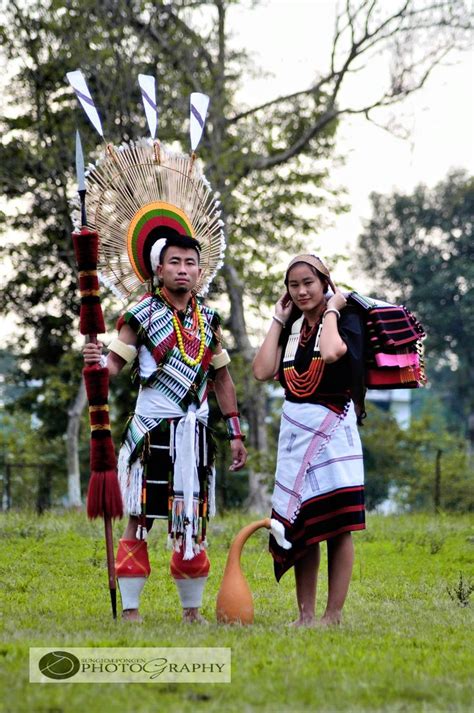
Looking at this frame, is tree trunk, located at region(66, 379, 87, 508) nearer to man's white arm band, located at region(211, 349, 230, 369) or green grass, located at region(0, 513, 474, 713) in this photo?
green grass, located at region(0, 513, 474, 713)

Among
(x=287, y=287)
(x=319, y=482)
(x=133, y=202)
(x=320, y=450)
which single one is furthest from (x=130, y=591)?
(x=133, y=202)

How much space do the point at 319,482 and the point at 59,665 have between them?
1941 millimetres

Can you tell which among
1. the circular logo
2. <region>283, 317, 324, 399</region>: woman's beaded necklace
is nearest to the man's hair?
<region>283, 317, 324, 399</region>: woman's beaded necklace

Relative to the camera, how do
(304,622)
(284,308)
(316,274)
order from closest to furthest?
1. (304,622)
2. (316,274)
3. (284,308)

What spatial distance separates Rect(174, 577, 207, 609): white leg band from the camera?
609 cm

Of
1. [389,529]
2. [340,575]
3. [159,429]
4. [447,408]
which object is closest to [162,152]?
[159,429]

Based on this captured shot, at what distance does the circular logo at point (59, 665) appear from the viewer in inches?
171

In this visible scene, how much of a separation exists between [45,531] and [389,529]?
12.1 ft

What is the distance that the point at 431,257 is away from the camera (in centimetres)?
4316

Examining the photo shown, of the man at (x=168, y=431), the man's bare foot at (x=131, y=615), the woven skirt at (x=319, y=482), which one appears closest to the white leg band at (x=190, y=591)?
the man at (x=168, y=431)

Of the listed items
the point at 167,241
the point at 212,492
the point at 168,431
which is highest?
Answer: the point at 167,241

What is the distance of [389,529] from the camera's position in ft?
38.8

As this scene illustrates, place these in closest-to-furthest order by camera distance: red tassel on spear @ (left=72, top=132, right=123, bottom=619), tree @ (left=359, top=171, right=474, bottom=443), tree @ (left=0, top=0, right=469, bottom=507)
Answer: red tassel on spear @ (left=72, top=132, right=123, bottom=619) → tree @ (left=0, top=0, right=469, bottom=507) → tree @ (left=359, top=171, right=474, bottom=443)

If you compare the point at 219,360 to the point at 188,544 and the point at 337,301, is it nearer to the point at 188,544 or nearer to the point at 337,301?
the point at 337,301
